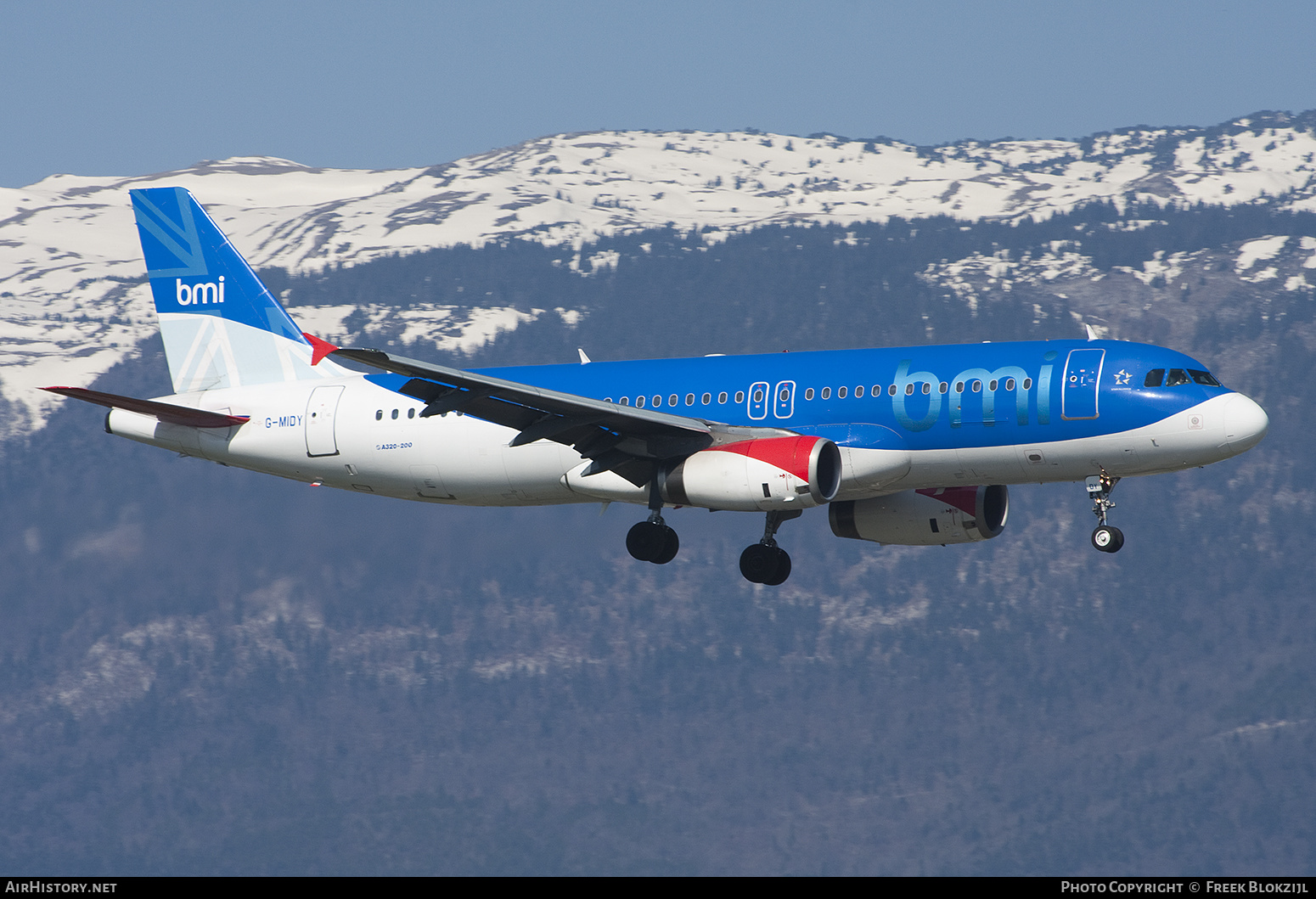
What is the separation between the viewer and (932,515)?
5038 centimetres

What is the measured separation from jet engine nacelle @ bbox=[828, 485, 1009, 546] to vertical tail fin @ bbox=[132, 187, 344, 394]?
15859 mm

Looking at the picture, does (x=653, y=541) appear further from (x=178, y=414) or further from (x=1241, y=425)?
(x=1241, y=425)

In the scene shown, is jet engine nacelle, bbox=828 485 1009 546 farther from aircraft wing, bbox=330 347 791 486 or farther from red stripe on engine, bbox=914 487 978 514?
aircraft wing, bbox=330 347 791 486

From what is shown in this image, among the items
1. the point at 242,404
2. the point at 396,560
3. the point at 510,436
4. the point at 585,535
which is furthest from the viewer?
the point at 396,560

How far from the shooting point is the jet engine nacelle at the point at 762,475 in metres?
43.8

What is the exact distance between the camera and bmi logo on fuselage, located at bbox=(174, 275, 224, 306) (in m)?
55.2

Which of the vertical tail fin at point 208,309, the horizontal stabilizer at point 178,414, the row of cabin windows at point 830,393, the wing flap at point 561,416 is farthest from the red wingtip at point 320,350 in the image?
the vertical tail fin at point 208,309

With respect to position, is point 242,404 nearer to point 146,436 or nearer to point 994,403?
point 146,436

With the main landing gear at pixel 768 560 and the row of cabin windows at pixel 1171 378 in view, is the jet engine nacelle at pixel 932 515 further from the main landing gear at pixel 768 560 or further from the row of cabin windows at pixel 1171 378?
the row of cabin windows at pixel 1171 378

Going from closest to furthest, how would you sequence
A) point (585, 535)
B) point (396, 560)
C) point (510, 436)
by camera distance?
point (510, 436) < point (585, 535) < point (396, 560)
